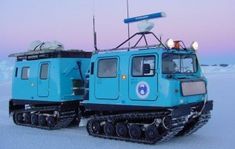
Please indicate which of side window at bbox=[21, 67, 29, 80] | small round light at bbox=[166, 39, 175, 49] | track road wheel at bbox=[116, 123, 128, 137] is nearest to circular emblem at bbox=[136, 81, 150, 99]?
track road wheel at bbox=[116, 123, 128, 137]

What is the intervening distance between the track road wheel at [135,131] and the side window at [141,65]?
1.42 metres

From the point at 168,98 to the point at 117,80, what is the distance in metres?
1.89

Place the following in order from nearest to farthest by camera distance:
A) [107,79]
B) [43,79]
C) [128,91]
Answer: [128,91] → [107,79] → [43,79]

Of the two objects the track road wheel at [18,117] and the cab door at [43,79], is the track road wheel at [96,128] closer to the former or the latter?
the cab door at [43,79]

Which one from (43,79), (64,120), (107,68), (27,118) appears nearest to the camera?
(107,68)

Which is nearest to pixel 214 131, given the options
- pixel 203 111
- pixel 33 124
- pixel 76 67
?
pixel 203 111

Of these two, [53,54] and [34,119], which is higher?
[53,54]

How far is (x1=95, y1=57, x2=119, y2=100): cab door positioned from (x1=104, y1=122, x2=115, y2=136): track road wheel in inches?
31.4

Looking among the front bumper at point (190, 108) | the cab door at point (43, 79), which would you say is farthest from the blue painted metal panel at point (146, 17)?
the cab door at point (43, 79)

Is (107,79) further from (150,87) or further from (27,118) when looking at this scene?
(27,118)

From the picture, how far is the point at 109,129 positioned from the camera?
38.4 ft

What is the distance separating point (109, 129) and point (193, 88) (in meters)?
2.76

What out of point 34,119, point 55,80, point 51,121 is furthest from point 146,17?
point 34,119

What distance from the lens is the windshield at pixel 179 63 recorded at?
10616 mm
